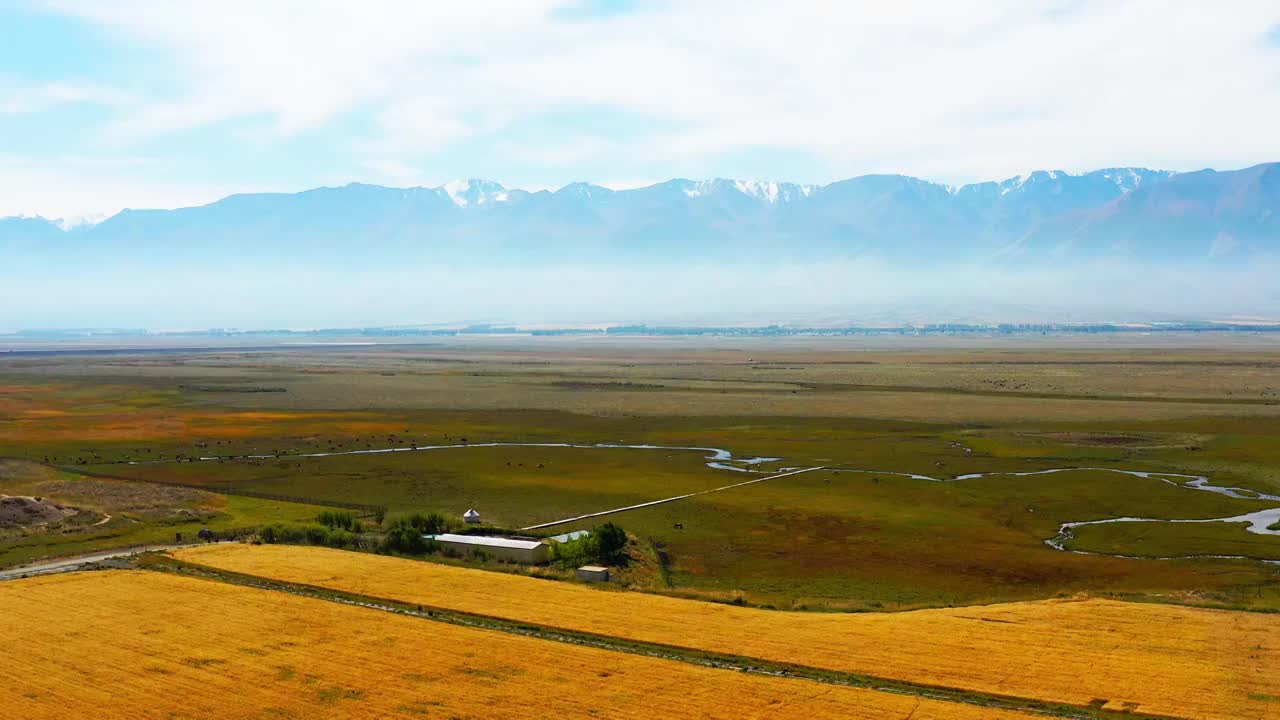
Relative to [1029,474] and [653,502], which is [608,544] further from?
[1029,474]

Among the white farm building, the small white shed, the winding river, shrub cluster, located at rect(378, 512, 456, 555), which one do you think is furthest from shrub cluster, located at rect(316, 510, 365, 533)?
the winding river

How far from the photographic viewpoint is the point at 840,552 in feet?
190

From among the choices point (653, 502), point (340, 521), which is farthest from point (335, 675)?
point (653, 502)

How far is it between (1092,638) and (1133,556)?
70.7ft

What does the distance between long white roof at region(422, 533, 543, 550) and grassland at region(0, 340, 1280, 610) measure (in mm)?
7669

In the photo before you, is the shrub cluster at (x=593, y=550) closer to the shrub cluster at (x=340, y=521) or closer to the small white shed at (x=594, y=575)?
the small white shed at (x=594, y=575)

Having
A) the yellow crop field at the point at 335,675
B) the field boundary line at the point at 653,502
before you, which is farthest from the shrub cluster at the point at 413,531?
the yellow crop field at the point at 335,675

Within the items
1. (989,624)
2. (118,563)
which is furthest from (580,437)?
(989,624)

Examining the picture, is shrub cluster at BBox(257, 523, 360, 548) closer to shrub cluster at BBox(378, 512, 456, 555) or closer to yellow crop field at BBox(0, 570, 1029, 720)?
shrub cluster at BBox(378, 512, 456, 555)

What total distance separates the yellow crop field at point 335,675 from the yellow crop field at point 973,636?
2800mm

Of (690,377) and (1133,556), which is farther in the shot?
(690,377)

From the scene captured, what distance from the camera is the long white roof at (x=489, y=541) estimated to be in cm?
5381

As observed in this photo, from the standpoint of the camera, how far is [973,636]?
123 ft

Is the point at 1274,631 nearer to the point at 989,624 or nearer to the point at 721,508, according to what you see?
the point at 989,624
